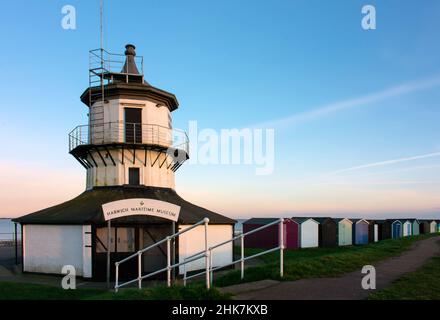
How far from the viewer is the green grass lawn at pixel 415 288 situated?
6785 mm

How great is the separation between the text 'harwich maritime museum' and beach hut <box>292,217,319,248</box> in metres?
15.7

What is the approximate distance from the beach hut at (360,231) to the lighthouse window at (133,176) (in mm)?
28058

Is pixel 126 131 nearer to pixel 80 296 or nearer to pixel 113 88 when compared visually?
pixel 113 88

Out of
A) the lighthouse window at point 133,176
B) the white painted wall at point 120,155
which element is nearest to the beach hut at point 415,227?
the white painted wall at point 120,155

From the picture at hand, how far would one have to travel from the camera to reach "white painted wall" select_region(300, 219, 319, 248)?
108ft

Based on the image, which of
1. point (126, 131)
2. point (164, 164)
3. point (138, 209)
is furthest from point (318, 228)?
point (138, 209)

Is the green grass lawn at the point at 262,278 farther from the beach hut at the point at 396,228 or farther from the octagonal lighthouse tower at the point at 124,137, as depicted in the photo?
the beach hut at the point at 396,228

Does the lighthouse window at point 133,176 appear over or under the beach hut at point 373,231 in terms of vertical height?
over

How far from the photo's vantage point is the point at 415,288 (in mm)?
7547

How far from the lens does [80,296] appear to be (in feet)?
36.6

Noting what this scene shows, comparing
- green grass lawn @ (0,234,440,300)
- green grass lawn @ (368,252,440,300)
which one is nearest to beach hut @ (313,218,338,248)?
green grass lawn @ (0,234,440,300)

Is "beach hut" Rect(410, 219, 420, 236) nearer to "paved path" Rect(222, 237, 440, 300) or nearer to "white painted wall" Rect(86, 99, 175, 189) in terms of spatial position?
"white painted wall" Rect(86, 99, 175, 189)
